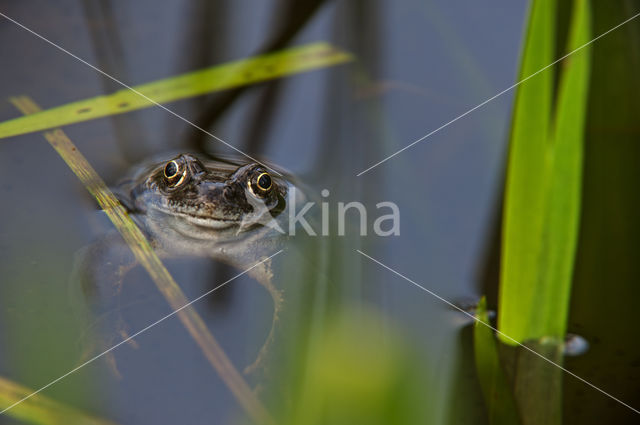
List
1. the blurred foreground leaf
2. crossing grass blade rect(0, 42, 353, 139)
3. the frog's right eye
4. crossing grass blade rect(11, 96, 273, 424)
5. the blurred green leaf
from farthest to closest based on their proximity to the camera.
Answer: crossing grass blade rect(0, 42, 353, 139)
the frog's right eye
crossing grass blade rect(11, 96, 273, 424)
the blurred green leaf
the blurred foreground leaf

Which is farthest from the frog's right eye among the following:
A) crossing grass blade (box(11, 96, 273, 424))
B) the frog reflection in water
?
crossing grass blade (box(11, 96, 273, 424))

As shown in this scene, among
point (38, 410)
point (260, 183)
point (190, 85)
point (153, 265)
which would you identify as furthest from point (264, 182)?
point (38, 410)

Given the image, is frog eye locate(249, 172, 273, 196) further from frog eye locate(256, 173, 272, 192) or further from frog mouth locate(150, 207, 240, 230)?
frog mouth locate(150, 207, 240, 230)

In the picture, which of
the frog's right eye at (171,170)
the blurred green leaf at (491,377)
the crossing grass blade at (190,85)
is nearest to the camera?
the blurred green leaf at (491,377)

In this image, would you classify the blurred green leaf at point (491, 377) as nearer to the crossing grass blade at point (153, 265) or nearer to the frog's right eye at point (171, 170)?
the crossing grass blade at point (153, 265)

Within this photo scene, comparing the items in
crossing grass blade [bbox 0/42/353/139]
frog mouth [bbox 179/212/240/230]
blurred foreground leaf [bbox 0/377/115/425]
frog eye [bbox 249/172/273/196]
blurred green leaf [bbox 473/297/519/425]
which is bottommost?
blurred foreground leaf [bbox 0/377/115/425]

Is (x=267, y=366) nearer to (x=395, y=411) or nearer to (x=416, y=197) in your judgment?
(x=395, y=411)

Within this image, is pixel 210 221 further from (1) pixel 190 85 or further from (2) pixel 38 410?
(2) pixel 38 410

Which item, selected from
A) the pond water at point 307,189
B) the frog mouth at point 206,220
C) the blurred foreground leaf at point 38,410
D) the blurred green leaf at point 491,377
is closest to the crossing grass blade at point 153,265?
the pond water at point 307,189
